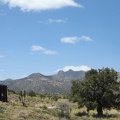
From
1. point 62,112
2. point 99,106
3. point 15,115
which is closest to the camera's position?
point 15,115

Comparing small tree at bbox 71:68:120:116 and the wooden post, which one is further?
the wooden post

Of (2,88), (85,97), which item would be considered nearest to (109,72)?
(85,97)

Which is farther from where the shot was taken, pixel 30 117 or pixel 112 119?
pixel 112 119

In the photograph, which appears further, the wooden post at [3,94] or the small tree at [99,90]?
the wooden post at [3,94]

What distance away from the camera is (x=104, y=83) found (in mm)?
55844

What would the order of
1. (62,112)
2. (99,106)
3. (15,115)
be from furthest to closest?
(99,106) → (62,112) → (15,115)

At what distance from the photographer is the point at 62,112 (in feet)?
158

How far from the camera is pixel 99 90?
55.7 metres

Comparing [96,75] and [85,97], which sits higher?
[96,75]

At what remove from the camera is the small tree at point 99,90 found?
54.8 meters

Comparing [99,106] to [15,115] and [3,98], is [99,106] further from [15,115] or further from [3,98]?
[15,115]

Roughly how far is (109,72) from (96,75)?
7.63ft

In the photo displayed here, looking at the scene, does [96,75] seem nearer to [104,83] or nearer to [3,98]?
[104,83]

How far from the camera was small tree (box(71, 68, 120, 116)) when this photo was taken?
5475 centimetres
